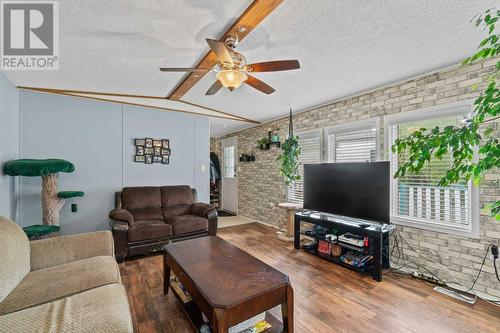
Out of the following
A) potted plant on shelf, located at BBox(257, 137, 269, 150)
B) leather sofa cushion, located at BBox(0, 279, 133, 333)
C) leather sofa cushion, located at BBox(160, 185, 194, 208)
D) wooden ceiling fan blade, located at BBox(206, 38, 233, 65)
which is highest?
wooden ceiling fan blade, located at BBox(206, 38, 233, 65)

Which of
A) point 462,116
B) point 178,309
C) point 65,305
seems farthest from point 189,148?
point 462,116

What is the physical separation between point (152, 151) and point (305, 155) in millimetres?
2876

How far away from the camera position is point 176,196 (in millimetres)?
4145

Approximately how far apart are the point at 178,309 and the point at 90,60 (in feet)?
8.65

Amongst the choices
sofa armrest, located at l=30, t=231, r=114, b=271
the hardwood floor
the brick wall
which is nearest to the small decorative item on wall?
the hardwood floor

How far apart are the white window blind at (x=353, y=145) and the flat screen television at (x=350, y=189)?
47 cm

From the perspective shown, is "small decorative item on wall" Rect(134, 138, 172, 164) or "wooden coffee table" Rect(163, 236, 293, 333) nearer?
"wooden coffee table" Rect(163, 236, 293, 333)

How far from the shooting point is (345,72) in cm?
268

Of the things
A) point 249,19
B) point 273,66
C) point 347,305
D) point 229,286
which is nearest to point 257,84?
point 273,66

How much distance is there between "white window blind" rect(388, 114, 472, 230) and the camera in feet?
8.11

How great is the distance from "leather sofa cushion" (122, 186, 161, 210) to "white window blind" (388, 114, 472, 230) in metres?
3.67

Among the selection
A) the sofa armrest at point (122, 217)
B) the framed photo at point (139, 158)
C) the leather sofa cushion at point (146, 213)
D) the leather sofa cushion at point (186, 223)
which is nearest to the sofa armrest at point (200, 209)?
the leather sofa cushion at point (186, 223)

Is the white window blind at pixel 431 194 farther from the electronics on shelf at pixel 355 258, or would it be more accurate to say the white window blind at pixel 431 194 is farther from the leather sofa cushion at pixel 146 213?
the leather sofa cushion at pixel 146 213

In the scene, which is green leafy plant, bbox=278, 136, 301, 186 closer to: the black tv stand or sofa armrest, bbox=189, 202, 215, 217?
the black tv stand
